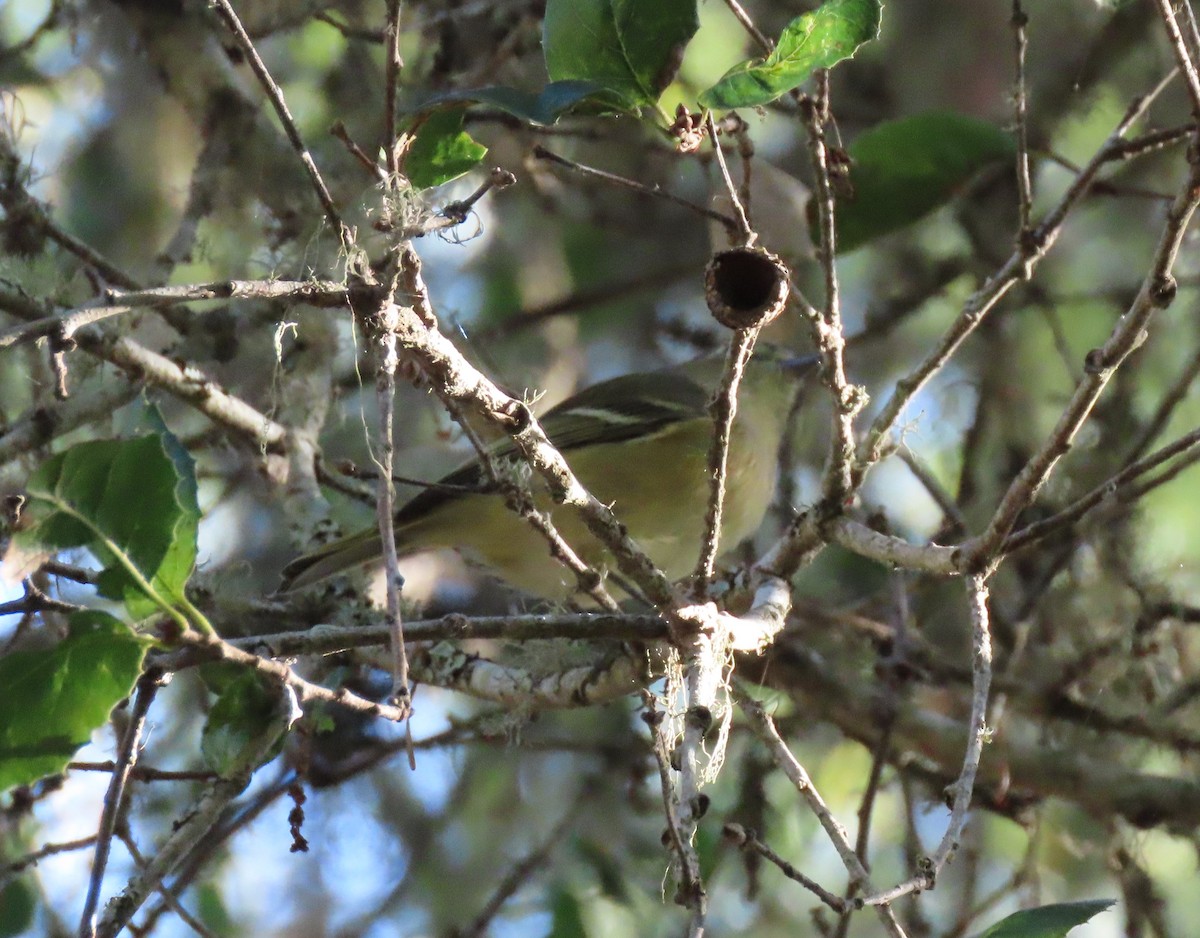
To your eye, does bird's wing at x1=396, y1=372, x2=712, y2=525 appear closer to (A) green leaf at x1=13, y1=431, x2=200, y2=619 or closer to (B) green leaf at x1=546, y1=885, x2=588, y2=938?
(B) green leaf at x1=546, y1=885, x2=588, y2=938

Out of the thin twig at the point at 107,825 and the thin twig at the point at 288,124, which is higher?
the thin twig at the point at 288,124

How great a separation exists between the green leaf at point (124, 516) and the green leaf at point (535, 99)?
61cm

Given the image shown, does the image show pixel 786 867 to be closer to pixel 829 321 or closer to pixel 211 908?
pixel 829 321

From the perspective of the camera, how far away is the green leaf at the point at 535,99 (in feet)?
5.74

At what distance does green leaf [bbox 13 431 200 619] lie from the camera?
150cm

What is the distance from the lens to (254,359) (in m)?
3.74

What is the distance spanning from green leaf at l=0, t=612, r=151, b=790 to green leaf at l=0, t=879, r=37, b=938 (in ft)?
6.47

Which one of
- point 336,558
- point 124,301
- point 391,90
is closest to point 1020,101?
point 391,90

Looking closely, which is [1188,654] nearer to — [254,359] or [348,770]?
[348,770]

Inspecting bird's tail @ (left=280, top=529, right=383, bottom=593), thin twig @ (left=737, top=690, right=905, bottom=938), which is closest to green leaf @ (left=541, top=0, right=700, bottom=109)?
thin twig @ (left=737, top=690, right=905, bottom=938)

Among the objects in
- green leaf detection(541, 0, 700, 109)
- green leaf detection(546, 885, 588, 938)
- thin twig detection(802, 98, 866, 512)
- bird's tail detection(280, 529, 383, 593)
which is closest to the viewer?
green leaf detection(541, 0, 700, 109)

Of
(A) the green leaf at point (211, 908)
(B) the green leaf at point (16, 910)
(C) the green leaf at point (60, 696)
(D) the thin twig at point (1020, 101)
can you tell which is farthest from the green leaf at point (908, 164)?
(B) the green leaf at point (16, 910)

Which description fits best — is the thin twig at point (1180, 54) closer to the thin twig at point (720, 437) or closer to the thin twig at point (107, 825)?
the thin twig at point (720, 437)

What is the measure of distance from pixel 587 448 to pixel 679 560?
1.48ft
